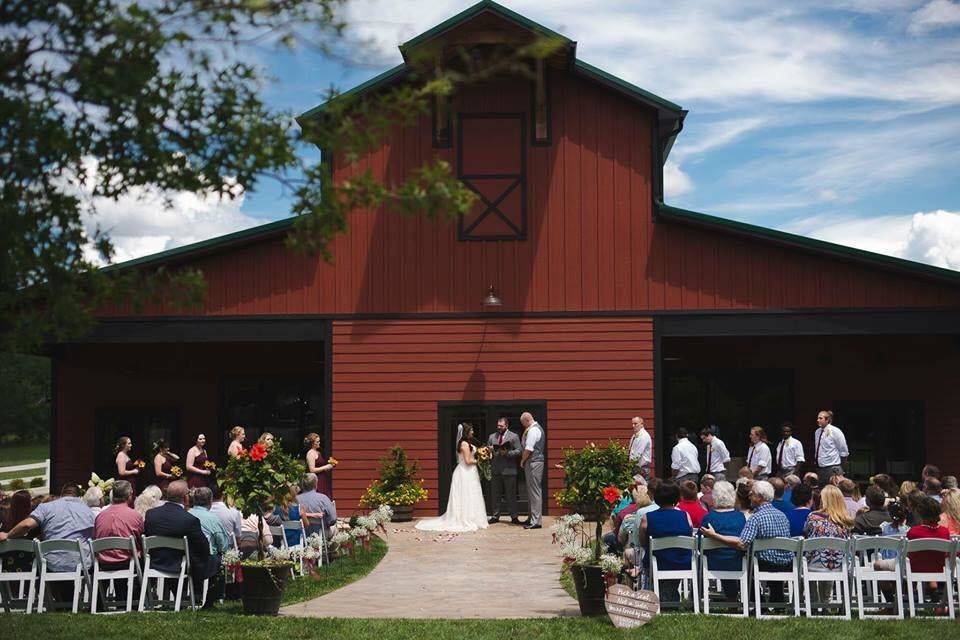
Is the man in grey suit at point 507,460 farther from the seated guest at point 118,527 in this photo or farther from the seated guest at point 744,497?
the seated guest at point 118,527

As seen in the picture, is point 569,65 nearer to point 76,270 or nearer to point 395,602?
point 395,602

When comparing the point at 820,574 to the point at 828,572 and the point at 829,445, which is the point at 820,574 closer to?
the point at 828,572

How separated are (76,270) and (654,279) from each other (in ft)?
43.1

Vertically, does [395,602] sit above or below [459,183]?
below

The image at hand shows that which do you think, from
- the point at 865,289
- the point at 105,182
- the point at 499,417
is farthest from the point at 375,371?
the point at 105,182

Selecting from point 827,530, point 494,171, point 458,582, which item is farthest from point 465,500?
point 827,530

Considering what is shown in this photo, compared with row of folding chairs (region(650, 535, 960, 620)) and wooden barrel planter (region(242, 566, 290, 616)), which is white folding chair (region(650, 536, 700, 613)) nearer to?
row of folding chairs (region(650, 535, 960, 620))

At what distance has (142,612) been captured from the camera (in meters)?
10.7

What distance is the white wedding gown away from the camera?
60.1ft

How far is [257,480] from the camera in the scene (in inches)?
436

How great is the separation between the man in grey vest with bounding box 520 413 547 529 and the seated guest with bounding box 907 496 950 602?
26.7 feet

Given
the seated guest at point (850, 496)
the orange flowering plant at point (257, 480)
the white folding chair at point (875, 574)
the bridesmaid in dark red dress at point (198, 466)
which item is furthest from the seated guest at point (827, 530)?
the bridesmaid in dark red dress at point (198, 466)

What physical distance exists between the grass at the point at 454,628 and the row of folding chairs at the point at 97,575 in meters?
0.51

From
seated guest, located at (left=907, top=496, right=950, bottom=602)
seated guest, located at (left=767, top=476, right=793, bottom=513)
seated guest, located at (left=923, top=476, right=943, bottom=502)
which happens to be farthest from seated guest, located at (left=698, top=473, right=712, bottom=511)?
seated guest, located at (left=907, top=496, right=950, bottom=602)
